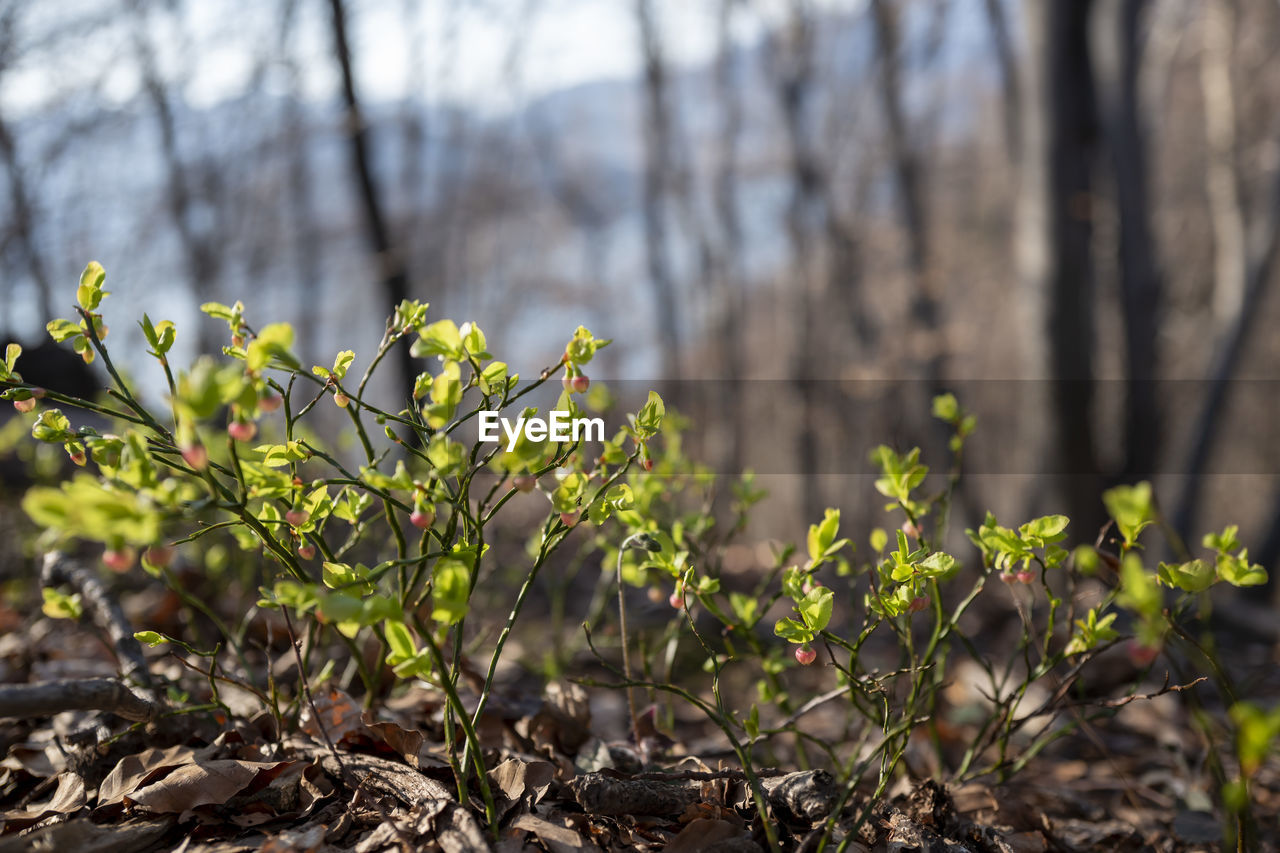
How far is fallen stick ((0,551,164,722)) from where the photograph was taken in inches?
40.7

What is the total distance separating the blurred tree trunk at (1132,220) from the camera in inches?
147

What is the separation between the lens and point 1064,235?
3539mm

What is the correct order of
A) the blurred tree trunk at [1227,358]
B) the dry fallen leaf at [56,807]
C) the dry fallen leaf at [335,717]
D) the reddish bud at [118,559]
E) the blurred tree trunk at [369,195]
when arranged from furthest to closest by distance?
the blurred tree trunk at [1227,358], the blurred tree trunk at [369,195], the dry fallen leaf at [335,717], the dry fallen leaf at [56,807], the reddish bud at [118,559]

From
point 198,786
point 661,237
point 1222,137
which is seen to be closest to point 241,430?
point 198,786

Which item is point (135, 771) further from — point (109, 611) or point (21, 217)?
point (21, 217)

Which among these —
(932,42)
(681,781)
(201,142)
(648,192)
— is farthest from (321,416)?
(681,781)

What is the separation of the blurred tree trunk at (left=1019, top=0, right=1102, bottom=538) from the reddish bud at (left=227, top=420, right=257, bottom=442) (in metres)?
3.62

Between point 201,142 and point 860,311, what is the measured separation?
26.8 feet

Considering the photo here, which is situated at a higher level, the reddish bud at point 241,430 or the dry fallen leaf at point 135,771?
the reddish bud at point 241,430

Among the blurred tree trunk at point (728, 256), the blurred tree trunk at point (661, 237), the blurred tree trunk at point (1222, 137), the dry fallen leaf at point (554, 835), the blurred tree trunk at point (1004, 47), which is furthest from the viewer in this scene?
the blurred tree trunk at point (728, 256)

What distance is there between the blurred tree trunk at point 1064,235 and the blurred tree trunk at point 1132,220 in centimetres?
18

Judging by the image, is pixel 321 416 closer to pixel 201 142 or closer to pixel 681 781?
pixel 201 142

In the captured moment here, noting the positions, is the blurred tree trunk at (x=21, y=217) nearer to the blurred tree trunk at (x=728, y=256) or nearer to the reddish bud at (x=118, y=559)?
the reddish bud at (x=118, y=559)

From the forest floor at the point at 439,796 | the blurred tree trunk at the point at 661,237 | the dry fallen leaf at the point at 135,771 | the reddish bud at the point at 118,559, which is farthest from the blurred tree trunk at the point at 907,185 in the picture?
the reddish bud at the point at 118,559
